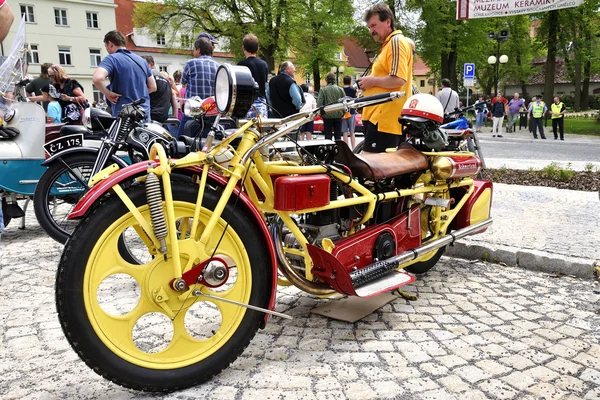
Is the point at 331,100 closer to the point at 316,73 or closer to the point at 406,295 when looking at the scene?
the point at 406,295

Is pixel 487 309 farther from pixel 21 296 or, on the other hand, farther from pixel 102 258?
pixel 21 296

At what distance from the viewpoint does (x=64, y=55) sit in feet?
148

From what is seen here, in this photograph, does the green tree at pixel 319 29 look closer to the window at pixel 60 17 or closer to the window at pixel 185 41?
the window at pixel 185 41

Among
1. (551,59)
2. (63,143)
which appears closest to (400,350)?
(63,143)

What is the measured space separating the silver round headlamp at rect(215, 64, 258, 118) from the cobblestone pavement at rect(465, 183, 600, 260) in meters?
3.11

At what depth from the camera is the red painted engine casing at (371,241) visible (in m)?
3.08

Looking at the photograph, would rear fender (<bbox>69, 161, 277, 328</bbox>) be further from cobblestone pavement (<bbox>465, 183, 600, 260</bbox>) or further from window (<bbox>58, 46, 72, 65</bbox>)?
window (<bbox>58, 46, 72, 65</bbox>)

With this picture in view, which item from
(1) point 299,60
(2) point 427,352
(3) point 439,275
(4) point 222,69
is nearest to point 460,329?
(2) point 427,352

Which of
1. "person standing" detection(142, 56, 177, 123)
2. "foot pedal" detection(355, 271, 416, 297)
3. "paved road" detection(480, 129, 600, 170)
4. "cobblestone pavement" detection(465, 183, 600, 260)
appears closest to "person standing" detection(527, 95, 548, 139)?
"paved road" detection(480, 129, 600, 170)

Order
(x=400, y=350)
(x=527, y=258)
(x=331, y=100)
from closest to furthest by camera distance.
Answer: (x=400, y=350), (x=527, y=258), (x=331, y=100)

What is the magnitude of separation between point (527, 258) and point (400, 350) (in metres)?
2.10

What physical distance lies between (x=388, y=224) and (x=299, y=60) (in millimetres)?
34879

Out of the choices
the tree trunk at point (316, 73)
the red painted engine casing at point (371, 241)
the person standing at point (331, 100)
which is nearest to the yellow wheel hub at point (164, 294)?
the red painted engine casing at point (371, 241)

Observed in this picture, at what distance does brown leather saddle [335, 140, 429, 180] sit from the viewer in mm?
3213
